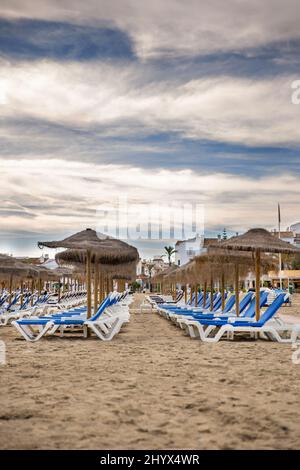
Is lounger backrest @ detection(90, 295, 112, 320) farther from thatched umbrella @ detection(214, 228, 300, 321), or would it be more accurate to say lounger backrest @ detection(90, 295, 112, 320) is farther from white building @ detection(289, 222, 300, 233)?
white building @ detection(289, 222, 300, 233)

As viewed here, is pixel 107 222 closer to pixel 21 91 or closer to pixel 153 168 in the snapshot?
pixel 153 168

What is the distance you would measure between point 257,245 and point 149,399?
5.49 meters

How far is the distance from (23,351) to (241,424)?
5.02 metres

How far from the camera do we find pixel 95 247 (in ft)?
33.4

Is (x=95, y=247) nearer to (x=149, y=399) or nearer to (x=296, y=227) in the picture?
(x=149, y=399)

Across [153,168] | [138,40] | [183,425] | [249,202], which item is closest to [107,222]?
[153,168]

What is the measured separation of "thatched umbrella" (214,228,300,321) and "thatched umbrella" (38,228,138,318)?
212cm

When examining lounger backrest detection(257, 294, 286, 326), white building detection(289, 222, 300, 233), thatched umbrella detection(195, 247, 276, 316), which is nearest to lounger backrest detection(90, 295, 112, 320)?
thatched umbrella detection(195, 247, 276, 316)

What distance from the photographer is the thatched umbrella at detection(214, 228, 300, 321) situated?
958 centimetres

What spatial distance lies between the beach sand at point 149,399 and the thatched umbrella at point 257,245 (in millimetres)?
2065

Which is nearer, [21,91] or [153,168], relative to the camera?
[21,91]

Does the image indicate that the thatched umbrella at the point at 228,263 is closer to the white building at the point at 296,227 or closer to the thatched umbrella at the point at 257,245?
the thatched umbrella at the point at 257,245

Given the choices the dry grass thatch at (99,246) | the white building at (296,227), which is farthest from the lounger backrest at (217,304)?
the white building at (296,227)
